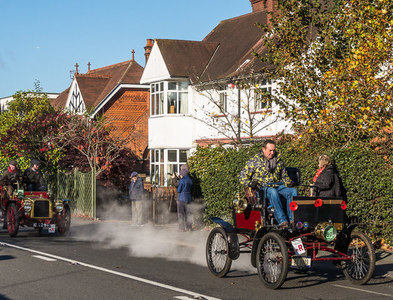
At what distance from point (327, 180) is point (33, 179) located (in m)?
8.25

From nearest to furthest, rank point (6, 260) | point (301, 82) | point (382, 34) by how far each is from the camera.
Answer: point (6, 260)
point (382, 34)
point (301, 82)

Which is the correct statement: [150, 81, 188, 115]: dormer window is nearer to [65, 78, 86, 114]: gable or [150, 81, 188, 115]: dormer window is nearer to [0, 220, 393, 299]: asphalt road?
[65, 78, 86, 114]: gable

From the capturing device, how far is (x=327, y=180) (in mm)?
13141

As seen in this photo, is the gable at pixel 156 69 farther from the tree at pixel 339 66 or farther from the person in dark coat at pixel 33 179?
the person in dark coat at pixel 33 179

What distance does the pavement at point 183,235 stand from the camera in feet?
38.3

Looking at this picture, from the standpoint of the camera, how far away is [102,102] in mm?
43281

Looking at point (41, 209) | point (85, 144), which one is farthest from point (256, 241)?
point (85, 144)

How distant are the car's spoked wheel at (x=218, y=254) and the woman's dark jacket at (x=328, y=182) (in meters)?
3.06

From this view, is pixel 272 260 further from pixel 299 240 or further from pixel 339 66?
pixel 339 66

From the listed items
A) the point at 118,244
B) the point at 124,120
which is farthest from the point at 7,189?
the point at 124,120

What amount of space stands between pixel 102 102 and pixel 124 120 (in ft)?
5.83

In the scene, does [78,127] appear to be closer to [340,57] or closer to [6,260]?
[340,57]

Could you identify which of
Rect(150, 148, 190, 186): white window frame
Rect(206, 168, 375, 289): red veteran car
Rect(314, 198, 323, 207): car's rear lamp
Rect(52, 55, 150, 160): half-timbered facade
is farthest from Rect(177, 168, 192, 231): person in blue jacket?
Rect(52, 55, 150, 160): half-timbered facade

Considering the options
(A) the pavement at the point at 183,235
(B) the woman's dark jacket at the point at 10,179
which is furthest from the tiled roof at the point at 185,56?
(B) the woman's dark jacket at the point at 10,179
